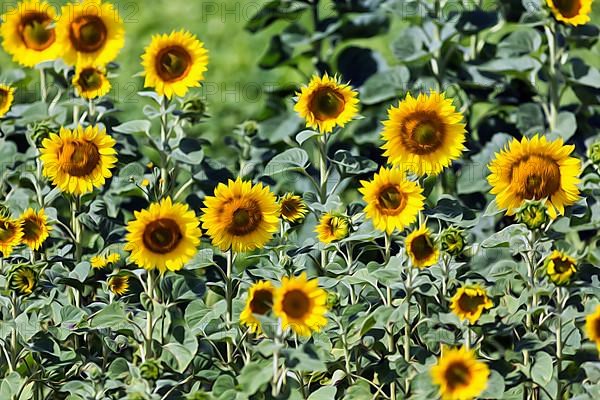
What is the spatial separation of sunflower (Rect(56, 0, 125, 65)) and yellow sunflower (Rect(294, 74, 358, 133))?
0.53 metres

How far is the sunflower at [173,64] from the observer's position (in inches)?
79.5

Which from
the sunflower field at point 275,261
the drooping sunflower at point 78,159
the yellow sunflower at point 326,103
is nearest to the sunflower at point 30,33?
Result: the sunflower field at point 275,261

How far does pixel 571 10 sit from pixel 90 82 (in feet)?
3.41

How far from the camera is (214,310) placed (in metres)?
1.87

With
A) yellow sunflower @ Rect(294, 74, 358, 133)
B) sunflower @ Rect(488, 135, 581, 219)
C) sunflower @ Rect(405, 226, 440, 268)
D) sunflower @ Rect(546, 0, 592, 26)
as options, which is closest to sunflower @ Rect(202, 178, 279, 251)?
yellow sunflower @ Rect(294, 74, 358, 133)


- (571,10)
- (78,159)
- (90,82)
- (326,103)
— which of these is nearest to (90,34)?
(90,82)

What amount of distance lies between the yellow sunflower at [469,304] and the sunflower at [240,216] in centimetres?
34

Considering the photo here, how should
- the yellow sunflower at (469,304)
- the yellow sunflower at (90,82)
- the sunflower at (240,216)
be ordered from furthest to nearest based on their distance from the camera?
1. the yellow sunflower at (90,82)
2. the sunflower at (240,216)
3. the yellow sunflower at (469,304)

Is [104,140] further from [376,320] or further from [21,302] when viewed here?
[376,320]

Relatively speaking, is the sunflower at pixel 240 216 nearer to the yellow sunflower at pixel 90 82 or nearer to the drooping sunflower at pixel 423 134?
the drooping sunflower at pixel 423 134

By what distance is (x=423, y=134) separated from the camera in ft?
5.88

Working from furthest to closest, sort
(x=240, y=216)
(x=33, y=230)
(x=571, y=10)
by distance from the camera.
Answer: (x=571, y=10) → (x=33, y=230) → (x=240, y=216)

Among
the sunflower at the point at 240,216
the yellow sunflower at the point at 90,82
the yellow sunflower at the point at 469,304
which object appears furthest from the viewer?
the yellow sunflower at the point at 90,82

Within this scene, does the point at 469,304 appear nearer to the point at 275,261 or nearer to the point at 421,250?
the point at 421,250
